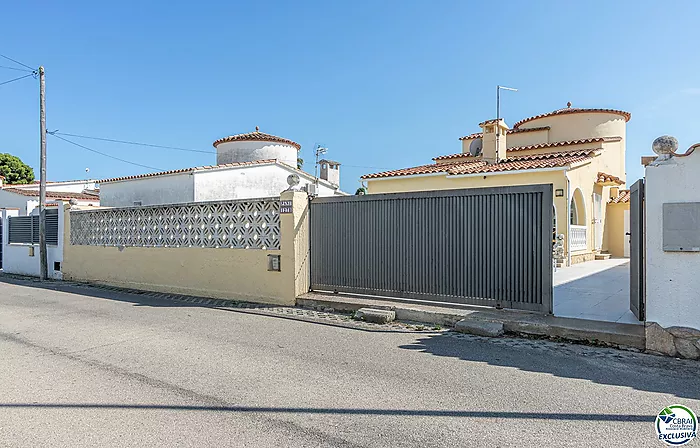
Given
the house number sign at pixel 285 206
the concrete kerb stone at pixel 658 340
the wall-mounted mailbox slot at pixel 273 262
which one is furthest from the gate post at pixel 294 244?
the concrete kerb stone at pixel 658 340

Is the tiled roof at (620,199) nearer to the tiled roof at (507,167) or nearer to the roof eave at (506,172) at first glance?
the tiled roof at (507,167)

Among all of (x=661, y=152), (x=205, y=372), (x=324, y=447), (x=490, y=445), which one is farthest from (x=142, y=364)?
(x=661, y=152)

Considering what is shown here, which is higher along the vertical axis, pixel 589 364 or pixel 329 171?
pixel 329 171

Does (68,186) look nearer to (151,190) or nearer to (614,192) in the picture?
(151,190)

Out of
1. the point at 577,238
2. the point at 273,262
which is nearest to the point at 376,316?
the point at 273,262

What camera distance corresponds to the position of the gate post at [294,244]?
9.22m

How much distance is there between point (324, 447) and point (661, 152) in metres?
5.06

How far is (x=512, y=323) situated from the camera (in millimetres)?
6613

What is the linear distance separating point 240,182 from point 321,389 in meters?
15.0

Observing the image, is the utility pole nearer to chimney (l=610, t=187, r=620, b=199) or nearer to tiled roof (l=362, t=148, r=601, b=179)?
tiled roof (l=362, t=148, r=601, b=179)

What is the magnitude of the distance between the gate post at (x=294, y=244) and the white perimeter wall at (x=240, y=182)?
7122mm

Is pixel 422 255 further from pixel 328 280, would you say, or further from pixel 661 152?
pixel 661 152

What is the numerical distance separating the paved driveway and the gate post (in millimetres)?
4654

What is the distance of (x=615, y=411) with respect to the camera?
3896 mm
